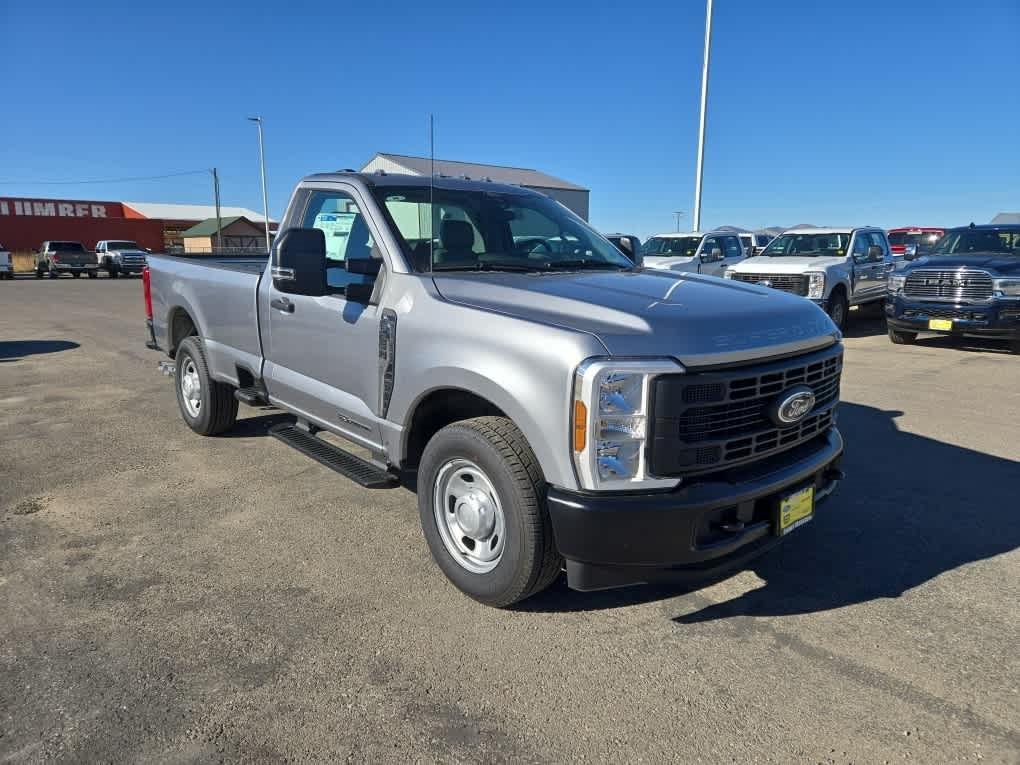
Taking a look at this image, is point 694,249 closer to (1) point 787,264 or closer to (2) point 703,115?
(1) point 787,264

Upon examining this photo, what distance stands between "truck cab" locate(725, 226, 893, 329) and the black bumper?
9399mm

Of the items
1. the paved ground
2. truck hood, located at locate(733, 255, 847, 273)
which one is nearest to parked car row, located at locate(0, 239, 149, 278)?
truck hood, located at locate(733, 255, 847, 273)

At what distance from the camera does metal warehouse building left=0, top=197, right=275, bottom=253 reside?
1832 inches

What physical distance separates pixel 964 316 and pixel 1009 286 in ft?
2.16

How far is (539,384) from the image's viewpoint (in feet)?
8.79

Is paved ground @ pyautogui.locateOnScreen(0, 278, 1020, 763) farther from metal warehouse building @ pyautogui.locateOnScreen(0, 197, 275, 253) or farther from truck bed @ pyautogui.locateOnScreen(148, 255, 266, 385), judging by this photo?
metal warehouse building @ pyautogui.locateOnScreen(0, 197, 275, 253)

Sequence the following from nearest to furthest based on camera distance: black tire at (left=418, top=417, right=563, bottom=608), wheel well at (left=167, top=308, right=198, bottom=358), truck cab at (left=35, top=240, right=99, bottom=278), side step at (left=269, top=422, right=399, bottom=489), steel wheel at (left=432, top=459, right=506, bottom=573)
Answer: black tire at (left=418, top=417, right=563, bottom=608), steel wheel at (left=432, top=459, right=506, bottom=573), side step at (left=269, top=422, right=399, bottom=489), wheel well at (left=167, top=308, right=198, bottom=358), truck cab at (left=35, top=240, right=99, bottom=278)

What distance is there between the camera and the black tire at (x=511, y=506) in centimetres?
278

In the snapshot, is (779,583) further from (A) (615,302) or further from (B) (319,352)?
(B) (319,352)

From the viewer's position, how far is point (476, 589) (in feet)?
10.2

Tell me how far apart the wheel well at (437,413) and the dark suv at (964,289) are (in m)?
9.42

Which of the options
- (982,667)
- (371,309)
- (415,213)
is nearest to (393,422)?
(371,309)

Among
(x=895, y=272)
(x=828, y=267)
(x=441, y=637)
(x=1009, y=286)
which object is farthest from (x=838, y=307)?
(x=441, y=637)

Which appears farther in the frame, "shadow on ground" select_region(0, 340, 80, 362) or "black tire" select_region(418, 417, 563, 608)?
"shadow on ground" select_region(0, 340, 80, 362)
